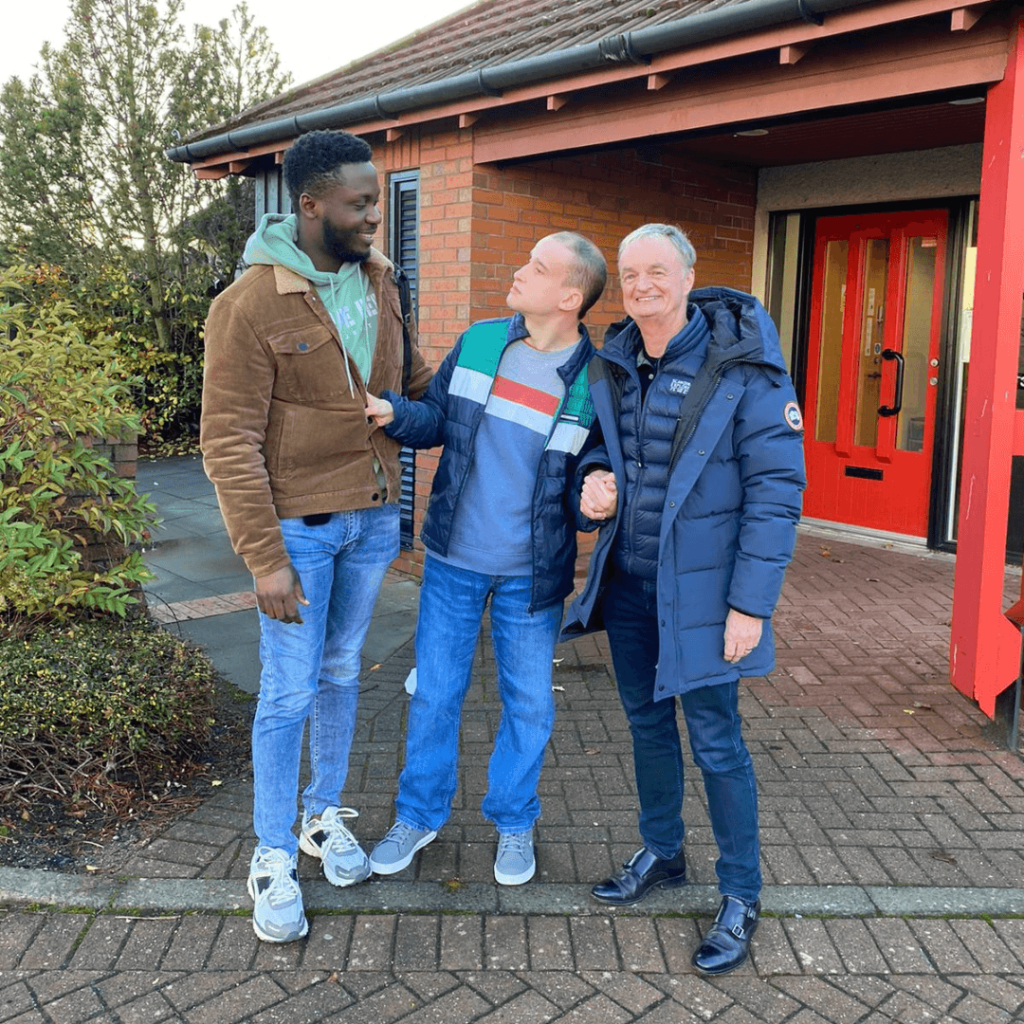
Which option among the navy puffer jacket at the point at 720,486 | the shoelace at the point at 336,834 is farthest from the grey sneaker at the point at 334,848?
the navy puffer jacket at the point at 720,486

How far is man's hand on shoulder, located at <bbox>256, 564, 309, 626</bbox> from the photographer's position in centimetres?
265

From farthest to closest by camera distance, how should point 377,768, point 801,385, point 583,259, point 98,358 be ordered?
point 801,385 < point 98,358 < point 377,768 < point 583,259

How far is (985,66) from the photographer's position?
4.02m

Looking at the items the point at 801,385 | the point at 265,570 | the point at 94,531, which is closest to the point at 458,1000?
the point at 265,570

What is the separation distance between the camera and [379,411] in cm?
286

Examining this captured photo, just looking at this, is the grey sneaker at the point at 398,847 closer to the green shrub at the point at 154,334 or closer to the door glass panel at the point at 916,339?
the door glass panel at the point at 916,339

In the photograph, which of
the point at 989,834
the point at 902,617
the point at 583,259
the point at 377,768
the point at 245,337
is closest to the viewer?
the point at 245,337

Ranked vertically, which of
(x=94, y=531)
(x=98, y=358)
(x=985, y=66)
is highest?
(x=985, y=66)

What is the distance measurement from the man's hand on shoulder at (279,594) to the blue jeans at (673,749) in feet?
2.89

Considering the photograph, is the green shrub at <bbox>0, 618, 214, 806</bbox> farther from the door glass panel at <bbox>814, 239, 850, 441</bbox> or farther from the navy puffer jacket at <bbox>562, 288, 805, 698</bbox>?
the door glass panel at <bbox>814, 239, 850, 441</bbox>

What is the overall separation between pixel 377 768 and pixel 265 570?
5.00 ft

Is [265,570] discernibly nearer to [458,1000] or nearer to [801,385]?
[458,1000]

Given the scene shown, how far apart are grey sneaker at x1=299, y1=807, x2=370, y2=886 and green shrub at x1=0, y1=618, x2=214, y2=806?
0.77 m

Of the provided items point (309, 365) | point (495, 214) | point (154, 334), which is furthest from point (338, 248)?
point (154, 334)
